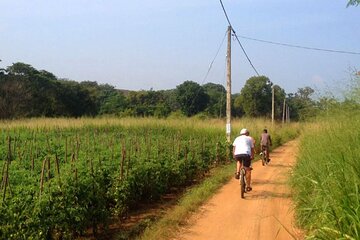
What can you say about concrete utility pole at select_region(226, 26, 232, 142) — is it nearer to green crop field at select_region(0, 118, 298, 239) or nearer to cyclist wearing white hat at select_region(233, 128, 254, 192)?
green crop field at select_region(0, 118, 298, 239)

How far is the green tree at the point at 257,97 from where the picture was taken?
5556 centimetres

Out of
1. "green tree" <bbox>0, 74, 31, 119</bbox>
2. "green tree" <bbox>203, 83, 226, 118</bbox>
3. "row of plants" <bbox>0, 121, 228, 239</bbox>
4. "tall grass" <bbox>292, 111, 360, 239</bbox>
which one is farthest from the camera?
"green tree" <bbox>203, 83, 226, 118</bbox>

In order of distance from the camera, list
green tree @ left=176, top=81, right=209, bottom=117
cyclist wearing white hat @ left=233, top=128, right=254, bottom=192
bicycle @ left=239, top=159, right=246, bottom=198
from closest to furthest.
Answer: bicycle @ left=239, top=159, right=246, bottom=198, cyclist wearing white hat @ left=233, top=128, right=254, bottom=192, green tree @ left=176, top=81, right=209, bottom=117

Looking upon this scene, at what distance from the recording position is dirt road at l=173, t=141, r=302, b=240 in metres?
7.69

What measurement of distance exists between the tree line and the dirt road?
24.4 metres

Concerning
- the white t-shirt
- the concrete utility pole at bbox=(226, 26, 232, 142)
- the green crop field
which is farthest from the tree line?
the white t-shirt

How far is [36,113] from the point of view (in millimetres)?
44156

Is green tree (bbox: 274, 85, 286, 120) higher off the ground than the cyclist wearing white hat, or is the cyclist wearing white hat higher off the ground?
green tree (bbox: 274, 85, 286, 120)

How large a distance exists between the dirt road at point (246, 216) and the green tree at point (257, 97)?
144 ft

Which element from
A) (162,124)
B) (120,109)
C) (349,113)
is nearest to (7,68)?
(120,109)

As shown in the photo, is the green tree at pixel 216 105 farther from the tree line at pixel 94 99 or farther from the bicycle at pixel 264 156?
the bicycle at pixel 264 156

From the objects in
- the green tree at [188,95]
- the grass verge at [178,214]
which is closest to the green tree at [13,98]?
the green tree at [188,95]

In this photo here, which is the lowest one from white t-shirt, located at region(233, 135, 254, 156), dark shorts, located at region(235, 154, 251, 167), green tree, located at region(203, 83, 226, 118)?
dark shorts, located at region(235, 154, 251, 167)

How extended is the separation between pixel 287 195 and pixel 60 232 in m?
6.51
